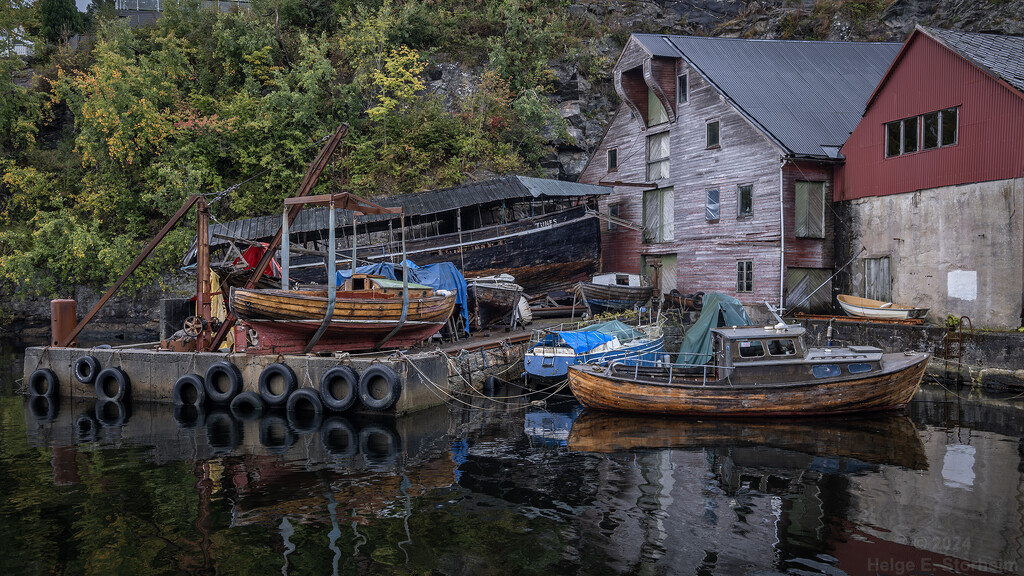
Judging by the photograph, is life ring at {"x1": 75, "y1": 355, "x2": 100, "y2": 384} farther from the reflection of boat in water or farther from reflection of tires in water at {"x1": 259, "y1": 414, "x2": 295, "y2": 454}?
the reflection of boat in water

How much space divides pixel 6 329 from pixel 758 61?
149ft

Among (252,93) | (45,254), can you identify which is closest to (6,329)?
(45,254)

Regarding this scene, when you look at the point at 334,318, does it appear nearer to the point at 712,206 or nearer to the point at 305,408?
the point at 305,408

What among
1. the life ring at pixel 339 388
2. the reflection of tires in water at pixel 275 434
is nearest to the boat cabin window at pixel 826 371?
the life ring at pixel 339 388

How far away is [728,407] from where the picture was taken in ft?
56.9

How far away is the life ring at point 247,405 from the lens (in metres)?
19.0

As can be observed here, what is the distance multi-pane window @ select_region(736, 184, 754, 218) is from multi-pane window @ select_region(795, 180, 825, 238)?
1807 mm

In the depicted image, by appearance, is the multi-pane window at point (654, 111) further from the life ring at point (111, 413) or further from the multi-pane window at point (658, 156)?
the life ring at point (111, 413)

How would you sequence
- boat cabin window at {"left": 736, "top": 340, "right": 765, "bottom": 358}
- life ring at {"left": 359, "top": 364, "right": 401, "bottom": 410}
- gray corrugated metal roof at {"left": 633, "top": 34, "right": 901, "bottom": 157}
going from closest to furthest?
boat cabin window at {"left": 736, "top": 340, "right": 765, "bottom": 358}
life ring at {"left": 359, "top": 364, "right": 401, "bottom": 410}
gray corrugated metal roof at {"left": 633, "top": 34, "right": 901, "bottom": 157}

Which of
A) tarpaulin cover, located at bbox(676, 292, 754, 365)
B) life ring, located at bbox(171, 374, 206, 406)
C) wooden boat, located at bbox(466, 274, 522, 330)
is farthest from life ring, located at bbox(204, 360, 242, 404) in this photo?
tarpaulin cover, located at bbox(676, 292, 754, 365)

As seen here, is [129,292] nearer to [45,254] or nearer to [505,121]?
[45,254]

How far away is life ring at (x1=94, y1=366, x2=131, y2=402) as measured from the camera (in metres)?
20.7

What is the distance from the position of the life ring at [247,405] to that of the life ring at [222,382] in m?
0.30

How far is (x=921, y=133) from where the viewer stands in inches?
923
